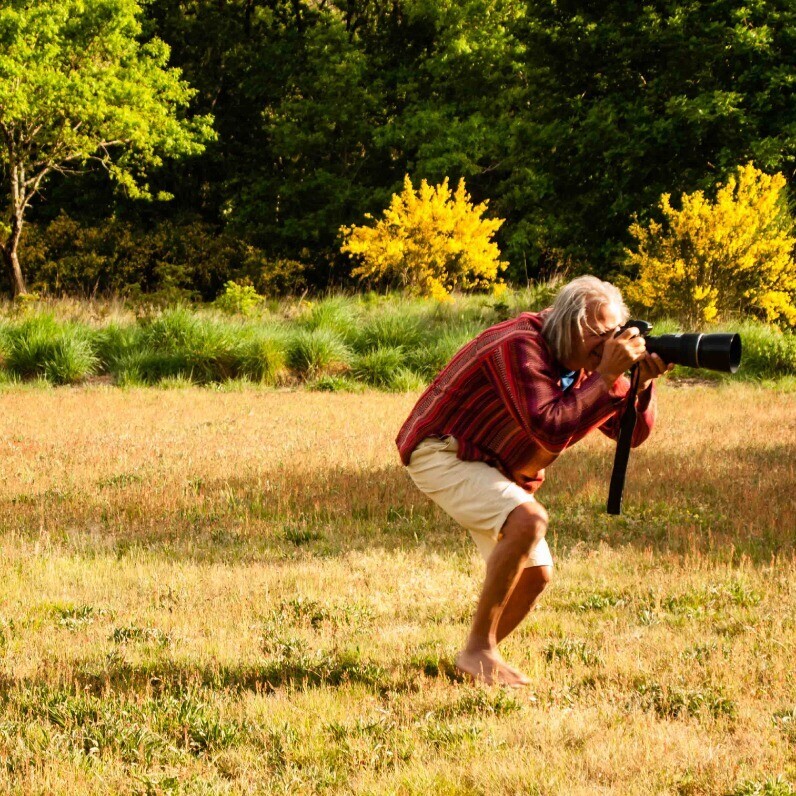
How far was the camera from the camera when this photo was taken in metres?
3.93

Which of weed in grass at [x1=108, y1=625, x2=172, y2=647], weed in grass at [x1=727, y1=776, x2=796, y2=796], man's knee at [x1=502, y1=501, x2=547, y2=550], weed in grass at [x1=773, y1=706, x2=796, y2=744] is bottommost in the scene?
weed in grass at [x1=108, y1=625, x2=172, y2=647]

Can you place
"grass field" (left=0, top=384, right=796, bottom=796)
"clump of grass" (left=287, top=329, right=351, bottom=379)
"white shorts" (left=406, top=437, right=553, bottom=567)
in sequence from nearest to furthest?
"grass field" (left=0, top=384, right=796, bottom=796) → "white shorts" (left=406, top=437, right=553, bottom=567) → "clump of grass" (left=287, top=329, right=351, bottom=379)

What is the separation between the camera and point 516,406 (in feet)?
13.4

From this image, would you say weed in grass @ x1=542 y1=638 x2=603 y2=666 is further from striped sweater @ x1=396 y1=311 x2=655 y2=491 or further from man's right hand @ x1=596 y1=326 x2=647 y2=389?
man's right hand @ x1=596 y1=326 x2=647 y2=389

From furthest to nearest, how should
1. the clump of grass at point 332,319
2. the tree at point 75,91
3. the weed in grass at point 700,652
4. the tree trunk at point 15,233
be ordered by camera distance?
the tree trunk at point 15,233
the tree at point 75,91
the clump of grass at point 332,319
the weed in grass at point 700,652

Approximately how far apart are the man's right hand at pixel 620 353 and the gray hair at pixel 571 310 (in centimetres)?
21

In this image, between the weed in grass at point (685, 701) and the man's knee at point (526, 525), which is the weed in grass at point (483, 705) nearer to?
the weed in grass at point (685, 701)

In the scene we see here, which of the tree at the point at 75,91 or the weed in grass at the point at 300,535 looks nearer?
the weed in grass at the point at 300,535

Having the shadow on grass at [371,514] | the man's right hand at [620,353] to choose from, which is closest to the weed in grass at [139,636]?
the shadow on grass at [371,514]

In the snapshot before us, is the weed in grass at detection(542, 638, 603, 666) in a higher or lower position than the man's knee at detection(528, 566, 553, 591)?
lower

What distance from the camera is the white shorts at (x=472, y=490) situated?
4387mm

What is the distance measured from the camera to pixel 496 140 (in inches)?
1065

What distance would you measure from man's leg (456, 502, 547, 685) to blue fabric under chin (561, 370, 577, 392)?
1.69 feet

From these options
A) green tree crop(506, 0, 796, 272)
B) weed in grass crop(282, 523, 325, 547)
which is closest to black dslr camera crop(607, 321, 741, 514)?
weed in grass crop(282, 523, 325, 547)
